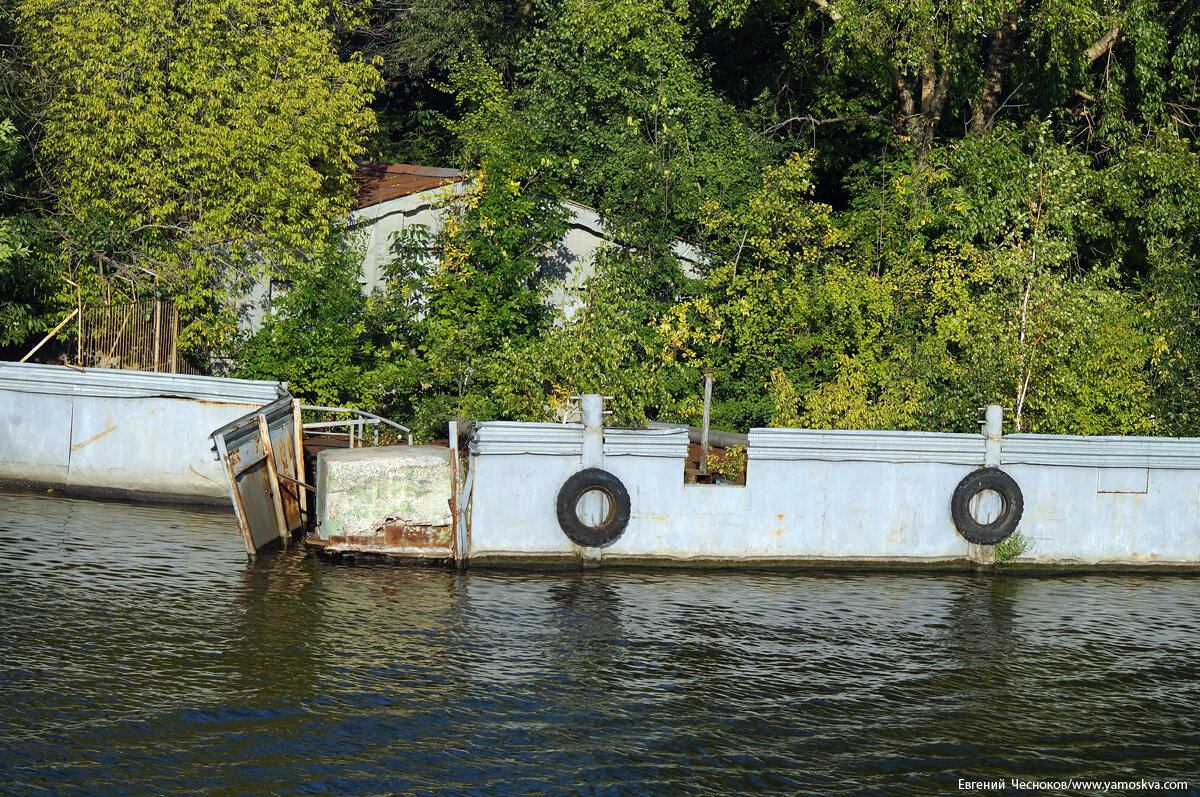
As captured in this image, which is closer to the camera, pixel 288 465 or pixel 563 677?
pixel 563 677

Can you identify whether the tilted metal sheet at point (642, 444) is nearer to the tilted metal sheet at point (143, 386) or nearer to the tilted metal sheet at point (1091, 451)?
the tilted metal sheet at point (1091, 451)

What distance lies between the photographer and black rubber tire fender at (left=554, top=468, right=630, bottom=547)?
14969 mm

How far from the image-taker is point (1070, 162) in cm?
2177

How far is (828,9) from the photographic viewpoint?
2278 cm

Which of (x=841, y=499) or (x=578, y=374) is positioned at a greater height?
(x=578, y=374)

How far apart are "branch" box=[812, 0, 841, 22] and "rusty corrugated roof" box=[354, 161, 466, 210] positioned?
799 centimetres

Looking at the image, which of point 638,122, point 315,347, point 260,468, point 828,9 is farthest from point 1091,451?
point 315,347

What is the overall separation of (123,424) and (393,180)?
29.5 ft

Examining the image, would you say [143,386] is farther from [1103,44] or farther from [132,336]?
[1103,44]

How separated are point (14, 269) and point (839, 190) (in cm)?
1942

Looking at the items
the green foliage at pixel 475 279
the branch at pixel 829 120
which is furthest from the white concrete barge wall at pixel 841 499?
the branch at pixel 829 120

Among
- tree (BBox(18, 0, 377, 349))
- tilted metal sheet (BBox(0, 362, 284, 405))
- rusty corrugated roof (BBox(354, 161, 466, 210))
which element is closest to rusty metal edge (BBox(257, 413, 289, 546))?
tilted metal sheet (BBox(0, 362, 284, 405))

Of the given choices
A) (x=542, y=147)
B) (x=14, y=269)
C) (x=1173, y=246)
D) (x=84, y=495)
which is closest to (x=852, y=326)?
(x=1173, y=246)

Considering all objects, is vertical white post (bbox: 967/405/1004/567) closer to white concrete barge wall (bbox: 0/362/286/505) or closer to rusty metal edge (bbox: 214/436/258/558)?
rusty metal edge (bbox: 214/436/258/558)
